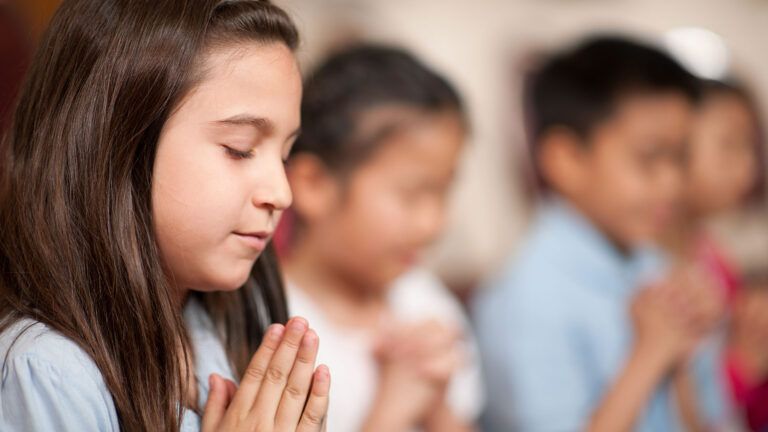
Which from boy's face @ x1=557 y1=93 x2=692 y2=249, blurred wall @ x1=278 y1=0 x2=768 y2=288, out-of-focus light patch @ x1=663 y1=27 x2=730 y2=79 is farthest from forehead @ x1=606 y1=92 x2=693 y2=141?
out-of-focus light patch @ x1=663 y1=27 x2=730 y2=79

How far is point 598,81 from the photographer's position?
1.10m

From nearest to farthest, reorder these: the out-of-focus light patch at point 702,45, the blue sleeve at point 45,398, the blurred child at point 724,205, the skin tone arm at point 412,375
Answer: the blue sleeve at point 45,398, the skin tone arm at point 412,375, the blurred child at point 724,205, the out-of-focus light patch at point 702,45

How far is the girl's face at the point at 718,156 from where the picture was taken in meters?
1.33

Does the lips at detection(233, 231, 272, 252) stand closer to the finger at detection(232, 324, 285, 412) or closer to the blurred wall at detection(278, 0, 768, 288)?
the finger at detection(232, 324, 285, 412)

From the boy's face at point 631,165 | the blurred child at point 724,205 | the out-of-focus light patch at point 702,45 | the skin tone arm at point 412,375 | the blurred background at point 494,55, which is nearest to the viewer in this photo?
the skin tone arm at point 412,375

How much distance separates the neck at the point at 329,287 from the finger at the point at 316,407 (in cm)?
35

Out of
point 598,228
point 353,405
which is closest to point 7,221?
point 353,405

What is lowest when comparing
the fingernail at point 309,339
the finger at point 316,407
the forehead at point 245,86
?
the finger at point 316,407

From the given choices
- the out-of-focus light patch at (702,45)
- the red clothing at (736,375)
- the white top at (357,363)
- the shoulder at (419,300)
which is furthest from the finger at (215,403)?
the out-of-focus light patch at (702,45)

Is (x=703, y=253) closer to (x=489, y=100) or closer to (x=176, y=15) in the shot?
(x=489, y=100)

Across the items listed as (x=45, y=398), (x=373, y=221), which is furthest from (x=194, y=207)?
(x=373, y=221)

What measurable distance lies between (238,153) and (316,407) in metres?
0.16

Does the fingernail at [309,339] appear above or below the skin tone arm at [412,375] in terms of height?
above

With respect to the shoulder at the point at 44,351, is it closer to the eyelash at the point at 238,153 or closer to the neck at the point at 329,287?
the eyelash at the point at 238,153
